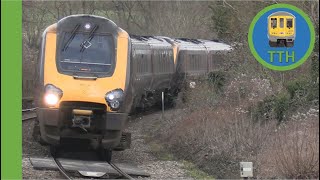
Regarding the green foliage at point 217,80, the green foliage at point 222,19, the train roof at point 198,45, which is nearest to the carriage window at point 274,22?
the green foliage at point 217,80

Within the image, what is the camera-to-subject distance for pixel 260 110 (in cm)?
1293

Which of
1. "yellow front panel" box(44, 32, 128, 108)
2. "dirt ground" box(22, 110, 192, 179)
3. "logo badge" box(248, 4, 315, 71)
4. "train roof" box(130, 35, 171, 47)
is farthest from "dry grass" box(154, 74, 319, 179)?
"train roof" box(130, 35, 171, 47)

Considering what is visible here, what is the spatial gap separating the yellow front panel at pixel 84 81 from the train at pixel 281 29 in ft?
11.4

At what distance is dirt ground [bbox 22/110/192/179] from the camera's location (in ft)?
34.6

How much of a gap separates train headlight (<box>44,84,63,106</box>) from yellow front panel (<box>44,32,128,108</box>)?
0.06 metres

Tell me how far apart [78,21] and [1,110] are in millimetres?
4870

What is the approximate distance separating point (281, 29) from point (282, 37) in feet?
0.44

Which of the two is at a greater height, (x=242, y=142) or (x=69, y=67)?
(x=69, y=67)

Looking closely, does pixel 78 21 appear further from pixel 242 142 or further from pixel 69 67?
pixel 242 142

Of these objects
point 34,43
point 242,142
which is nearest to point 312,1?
point 242,142

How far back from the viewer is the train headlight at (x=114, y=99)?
11.5 meters

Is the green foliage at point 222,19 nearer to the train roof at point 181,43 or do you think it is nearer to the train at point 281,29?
the train roof at point 181,43

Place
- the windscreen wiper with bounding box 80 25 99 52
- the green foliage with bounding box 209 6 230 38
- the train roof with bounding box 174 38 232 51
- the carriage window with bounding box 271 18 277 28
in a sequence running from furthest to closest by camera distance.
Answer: the train roof with bounding box 174 38 232 51 < the green foliage with bounding box 209 6 230 38 < the windscreen wiper with bounding box 80 25 99 52 < the carriage window with bounding box 271 18 277 28

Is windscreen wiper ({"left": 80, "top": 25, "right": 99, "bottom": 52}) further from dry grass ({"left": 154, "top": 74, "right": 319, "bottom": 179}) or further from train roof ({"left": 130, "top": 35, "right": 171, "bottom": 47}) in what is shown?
train roof ({"left": 130, "top": 35, "right": 171, "bottom": 47})
